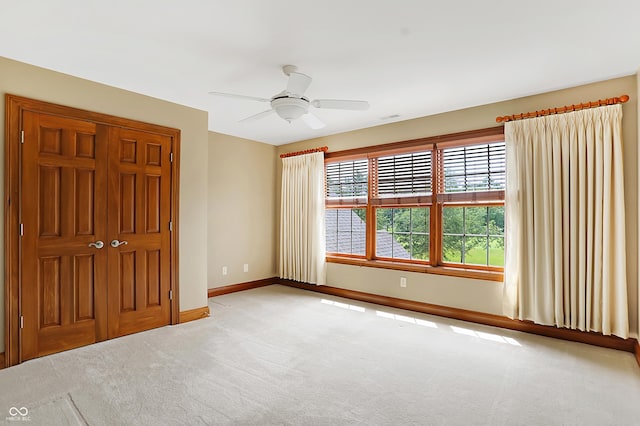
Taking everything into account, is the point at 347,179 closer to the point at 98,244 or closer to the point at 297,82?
the point at 297,82

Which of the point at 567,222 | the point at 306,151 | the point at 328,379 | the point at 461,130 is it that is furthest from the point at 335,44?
the point at 306,151

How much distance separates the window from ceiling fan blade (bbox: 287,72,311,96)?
7.59ft

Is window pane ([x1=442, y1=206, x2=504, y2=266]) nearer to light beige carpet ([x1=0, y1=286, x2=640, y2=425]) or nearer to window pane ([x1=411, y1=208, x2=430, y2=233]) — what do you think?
window pane ([x1=411, y1=208, x2=430, y2=233])

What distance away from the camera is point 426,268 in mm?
4281

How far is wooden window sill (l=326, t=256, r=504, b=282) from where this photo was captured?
150 inches

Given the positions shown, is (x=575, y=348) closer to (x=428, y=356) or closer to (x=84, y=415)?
(x=428, y=356)

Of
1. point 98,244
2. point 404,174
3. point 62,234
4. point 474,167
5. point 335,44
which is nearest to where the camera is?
point 335,44

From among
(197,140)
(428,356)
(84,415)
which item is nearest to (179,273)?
(197,140)

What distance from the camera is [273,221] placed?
6.09m

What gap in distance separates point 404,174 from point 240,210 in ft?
8.94

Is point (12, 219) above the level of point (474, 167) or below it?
below

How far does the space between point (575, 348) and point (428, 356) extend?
146cm

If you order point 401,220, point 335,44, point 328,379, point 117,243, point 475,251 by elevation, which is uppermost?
point 335,44

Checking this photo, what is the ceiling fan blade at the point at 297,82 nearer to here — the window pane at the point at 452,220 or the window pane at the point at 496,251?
the window pane at the point at 452,220
